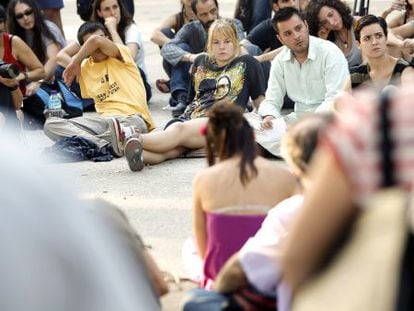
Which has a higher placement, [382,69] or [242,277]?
[242,277]

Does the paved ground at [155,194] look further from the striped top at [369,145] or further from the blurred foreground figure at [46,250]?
the blurred foreground figure at [46,250]

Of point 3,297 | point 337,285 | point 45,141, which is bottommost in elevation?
point 45,141

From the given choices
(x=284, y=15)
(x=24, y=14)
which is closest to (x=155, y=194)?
(x=284, y=15)

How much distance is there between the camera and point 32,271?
1789mm

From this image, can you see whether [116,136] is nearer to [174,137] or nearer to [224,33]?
[174,137]

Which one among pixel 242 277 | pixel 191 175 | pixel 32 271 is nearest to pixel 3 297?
pixel 32 271

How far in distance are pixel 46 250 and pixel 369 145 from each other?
626 millimetres

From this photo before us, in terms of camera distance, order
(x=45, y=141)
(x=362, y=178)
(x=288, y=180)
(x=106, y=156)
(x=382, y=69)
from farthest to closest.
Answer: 1. (x=45, y=141)
2. (x=106, y=156)
3. (x=382, y=69)
4. (x=288, y=180)
5. (x=362, y=178)

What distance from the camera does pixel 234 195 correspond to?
4656 mm

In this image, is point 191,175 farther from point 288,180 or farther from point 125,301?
point 125,301

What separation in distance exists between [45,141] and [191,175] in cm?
173

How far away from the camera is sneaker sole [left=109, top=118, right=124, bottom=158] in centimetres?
797

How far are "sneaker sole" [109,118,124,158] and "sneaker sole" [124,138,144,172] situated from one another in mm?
400

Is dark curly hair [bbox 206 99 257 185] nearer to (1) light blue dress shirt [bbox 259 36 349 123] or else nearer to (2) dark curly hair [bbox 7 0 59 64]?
(1) light blue dress shirt [bbox 259 36 349 123]
